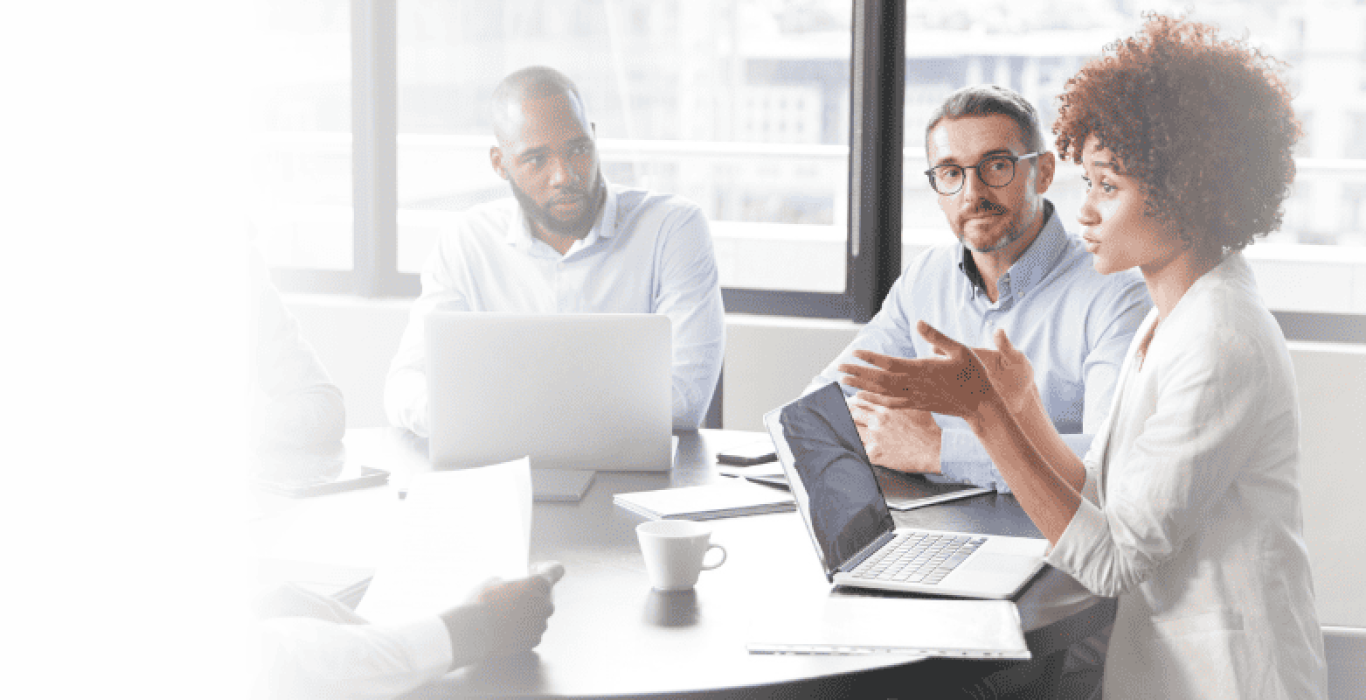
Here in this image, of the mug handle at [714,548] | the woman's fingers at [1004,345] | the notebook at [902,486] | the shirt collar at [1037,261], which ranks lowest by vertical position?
the notebook at [902,486]

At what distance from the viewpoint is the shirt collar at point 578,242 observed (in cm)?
271

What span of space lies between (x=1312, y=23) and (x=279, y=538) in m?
3.19

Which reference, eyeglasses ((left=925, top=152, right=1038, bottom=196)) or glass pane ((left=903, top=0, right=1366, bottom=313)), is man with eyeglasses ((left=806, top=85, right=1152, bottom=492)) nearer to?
eyeglasses ((left=925, top=152, right=1038, bottom=196))

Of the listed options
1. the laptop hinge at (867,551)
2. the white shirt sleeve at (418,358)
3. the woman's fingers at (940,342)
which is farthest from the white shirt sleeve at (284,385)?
the woman's fingers at (940,342)

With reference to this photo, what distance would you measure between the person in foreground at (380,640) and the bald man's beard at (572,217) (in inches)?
63.0

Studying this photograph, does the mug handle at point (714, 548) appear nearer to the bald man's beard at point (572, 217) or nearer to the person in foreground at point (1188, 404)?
the person in foreground at point (1188, 404)

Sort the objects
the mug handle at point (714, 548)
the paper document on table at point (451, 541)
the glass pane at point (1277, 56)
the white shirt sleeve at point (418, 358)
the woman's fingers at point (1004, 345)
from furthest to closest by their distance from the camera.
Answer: the glass pane at point (1277, 56), the white shirt sleeve at point (418, 358), the woman's fingers at point (1004, 345), the mug handle at point (714, 548), the paper document on table at point (451, 541)

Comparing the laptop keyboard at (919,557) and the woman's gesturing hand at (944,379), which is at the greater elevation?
the woman's gesturing hand at (944,379)

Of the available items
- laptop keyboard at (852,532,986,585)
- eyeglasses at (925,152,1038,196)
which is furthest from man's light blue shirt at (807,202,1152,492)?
laptop keyboard at (852,532,986,585)

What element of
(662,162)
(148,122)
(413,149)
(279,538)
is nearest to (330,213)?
(413,149)

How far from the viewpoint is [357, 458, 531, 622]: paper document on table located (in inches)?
48.4

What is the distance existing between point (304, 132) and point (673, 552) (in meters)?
3.32

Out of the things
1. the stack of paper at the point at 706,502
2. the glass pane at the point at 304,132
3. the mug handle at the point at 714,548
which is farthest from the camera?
the glass pane at the point at 304,132

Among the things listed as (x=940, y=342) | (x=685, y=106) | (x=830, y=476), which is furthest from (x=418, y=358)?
(x=685, y=106)
